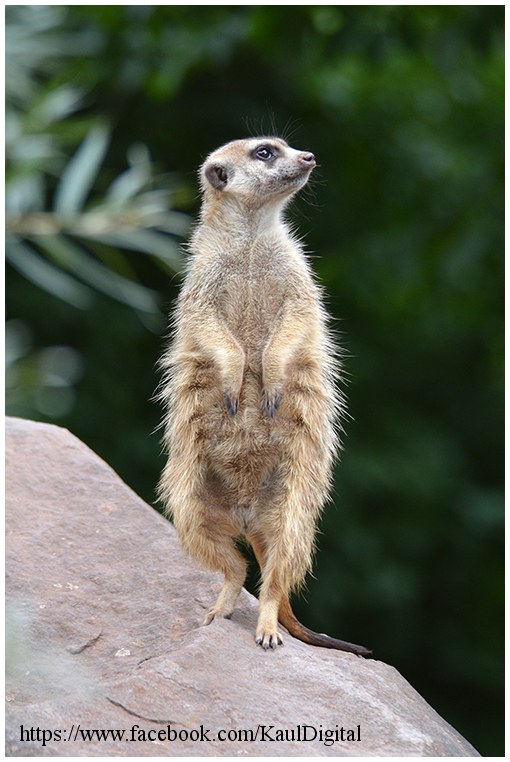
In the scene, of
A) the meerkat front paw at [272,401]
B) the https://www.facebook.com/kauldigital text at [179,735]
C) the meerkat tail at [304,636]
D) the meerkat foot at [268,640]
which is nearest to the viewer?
the https://www.facebook.com/kauldigital text at [179,735]

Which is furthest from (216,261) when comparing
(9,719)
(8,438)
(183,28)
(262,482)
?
(183,28)

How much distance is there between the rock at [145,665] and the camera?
95.3 inches

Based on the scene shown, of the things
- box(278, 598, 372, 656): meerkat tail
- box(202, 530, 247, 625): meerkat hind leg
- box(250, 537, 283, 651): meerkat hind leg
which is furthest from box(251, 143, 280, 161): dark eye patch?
box(278, 598, 372, 656): meerkat tail

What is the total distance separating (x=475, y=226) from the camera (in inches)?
219

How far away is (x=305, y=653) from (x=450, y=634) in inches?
145

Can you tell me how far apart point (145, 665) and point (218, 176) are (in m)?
1.82

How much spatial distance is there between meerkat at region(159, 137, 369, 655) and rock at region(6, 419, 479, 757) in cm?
18

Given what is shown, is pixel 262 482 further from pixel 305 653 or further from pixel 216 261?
pixel 216 261

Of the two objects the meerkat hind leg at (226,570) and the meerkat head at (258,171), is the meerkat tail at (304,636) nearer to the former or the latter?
the meerkat hind leg at (226,570)

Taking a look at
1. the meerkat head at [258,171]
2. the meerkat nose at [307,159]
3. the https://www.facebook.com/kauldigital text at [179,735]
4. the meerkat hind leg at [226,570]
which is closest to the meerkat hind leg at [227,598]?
the meerkat hind leg at [226,570]

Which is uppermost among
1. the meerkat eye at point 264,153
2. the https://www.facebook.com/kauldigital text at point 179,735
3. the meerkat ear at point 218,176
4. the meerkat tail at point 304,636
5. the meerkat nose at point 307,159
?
the meerkat nose at point 307,159

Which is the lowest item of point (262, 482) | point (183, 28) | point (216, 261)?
point (262, 482)

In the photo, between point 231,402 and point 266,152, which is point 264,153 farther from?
point 231,402

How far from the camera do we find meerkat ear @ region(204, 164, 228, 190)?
129 inches
